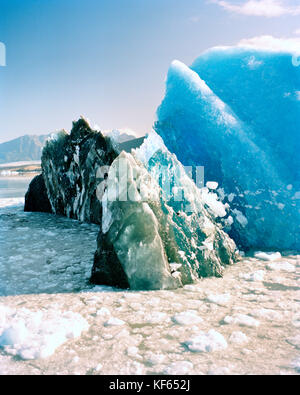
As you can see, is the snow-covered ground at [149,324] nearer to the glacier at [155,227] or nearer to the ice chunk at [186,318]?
the ice chunk at [186,318]

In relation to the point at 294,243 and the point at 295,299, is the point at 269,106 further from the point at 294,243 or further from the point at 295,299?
the point at 295,299

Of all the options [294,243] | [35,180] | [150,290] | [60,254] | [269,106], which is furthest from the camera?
[35,180]

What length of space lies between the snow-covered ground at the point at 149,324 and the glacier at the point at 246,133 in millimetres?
943

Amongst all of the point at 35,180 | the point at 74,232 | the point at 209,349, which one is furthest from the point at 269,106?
the point at 35,180

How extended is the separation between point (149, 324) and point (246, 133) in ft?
10.8

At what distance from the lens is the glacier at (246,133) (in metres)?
3.88

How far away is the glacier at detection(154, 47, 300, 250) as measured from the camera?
3.88m

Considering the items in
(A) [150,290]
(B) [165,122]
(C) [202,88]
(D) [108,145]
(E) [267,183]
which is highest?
(C) [202,88]

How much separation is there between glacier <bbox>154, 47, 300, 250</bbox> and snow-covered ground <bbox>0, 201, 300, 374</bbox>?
0.94 meters

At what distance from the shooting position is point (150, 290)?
7.84 ft

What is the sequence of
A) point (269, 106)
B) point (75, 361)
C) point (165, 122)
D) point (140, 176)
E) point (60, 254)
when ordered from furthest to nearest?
point (165, 122) < point (269, 106) < point (60, 254) < point (140, 176) < point (75, 361)

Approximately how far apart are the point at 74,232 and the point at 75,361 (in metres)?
3.24

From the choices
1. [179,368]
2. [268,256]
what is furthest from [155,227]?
[268,256]

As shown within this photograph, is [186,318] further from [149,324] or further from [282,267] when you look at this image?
[282,267]
